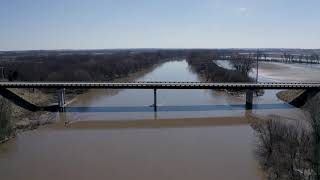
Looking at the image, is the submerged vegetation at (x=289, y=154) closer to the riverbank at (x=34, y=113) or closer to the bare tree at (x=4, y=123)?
the bare tree at (x=4, y=123)

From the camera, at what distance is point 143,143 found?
27.5 m

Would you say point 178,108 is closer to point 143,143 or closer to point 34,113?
point 143,143

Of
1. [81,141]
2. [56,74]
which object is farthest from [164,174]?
[56,74]

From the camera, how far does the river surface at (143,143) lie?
21.2 m

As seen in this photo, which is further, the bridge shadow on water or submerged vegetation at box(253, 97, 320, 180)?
the bridge shadow on water

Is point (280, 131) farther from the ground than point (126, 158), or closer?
farther from the ground

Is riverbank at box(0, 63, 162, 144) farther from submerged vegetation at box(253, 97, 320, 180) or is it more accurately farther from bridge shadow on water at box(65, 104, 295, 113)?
submerged vegetation at box(253, 97, 320, 180)

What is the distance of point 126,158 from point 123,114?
1495 centimetres

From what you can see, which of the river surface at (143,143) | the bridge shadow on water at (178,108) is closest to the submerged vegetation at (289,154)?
the river surface at (143,143)

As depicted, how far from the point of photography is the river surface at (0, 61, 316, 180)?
21.2m

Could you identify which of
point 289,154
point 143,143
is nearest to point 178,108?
point 143,143

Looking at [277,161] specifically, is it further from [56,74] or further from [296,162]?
[56,74]

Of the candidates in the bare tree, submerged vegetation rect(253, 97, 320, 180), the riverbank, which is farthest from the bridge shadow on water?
submerged vegetation rect(253, 97, 320, 180)

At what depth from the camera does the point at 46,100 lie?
4609cm
